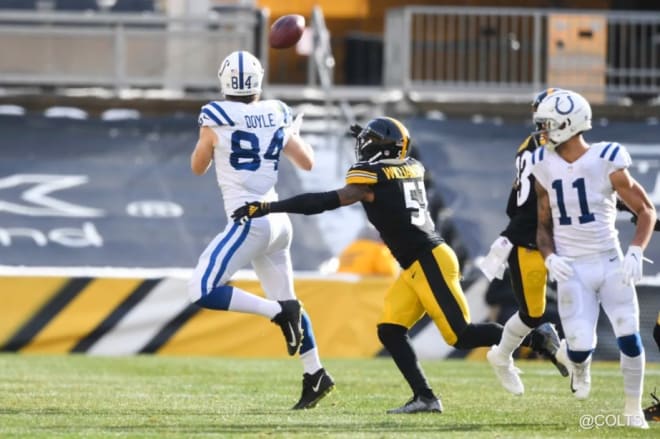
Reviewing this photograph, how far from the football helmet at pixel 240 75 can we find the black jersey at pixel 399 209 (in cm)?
88

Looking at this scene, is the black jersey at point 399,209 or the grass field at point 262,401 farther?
the black jersey at point 399,209

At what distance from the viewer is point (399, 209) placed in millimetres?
8555

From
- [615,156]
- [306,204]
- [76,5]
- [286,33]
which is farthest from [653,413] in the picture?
[76,5]

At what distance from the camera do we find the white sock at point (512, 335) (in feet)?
29.3

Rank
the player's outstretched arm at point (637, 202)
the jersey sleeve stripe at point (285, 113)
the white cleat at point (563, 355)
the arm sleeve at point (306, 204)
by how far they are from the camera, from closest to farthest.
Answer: the player's outstretched arm at point (637, 202), the arm sleeve at point (306, 204), the white cleat at point (563, 355), the jersey sleeve stripe at point (285, 113)

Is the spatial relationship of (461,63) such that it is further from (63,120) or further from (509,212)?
(509,212)

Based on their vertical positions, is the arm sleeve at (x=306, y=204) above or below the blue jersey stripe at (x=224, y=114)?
below

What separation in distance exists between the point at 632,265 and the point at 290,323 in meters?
2.13

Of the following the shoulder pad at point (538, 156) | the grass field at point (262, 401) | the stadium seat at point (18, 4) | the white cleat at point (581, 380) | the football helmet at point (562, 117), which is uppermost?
the stadium seat at point (18, 4)

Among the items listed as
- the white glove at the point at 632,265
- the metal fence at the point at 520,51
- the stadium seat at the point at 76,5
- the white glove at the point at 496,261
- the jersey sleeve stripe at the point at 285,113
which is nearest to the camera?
the white glove at the point at 632,265

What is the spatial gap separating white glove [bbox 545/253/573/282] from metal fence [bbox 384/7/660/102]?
9.73 m

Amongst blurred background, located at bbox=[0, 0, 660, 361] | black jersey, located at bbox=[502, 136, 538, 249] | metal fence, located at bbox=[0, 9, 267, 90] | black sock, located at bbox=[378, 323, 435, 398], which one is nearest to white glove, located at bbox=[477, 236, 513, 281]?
black jersey, located at bbox=[502, 136, 538, 249]

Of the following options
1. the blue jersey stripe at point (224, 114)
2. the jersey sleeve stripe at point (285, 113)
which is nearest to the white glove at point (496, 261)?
the jersey sleeve stripe at point (285, 113)

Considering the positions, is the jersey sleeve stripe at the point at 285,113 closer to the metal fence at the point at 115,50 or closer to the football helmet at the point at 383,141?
the football helmet at the point at 383,141
